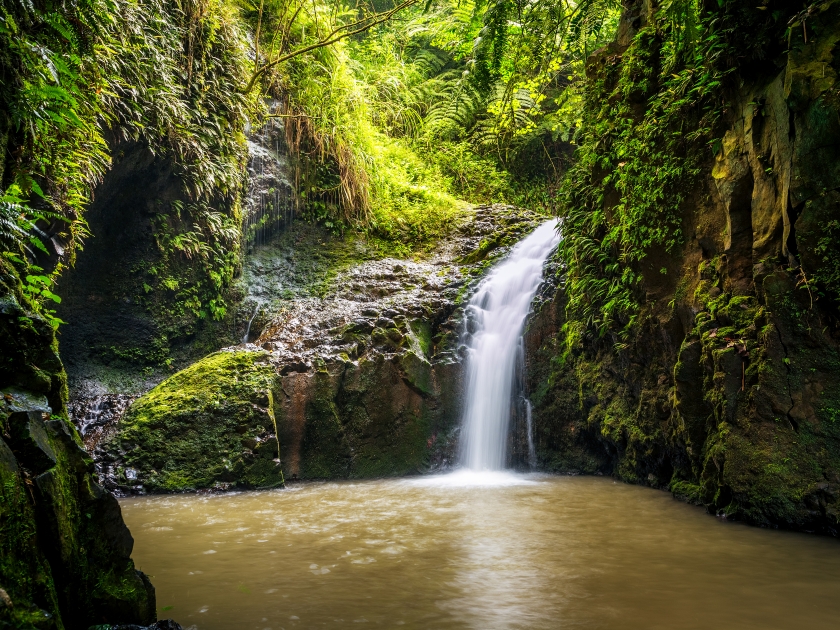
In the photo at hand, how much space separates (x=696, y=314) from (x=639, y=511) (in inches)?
69.9

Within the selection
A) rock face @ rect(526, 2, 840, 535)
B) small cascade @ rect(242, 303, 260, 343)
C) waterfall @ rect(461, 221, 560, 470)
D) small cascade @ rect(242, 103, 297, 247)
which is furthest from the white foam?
small cascade @ rect(242, 103, 297, 247)

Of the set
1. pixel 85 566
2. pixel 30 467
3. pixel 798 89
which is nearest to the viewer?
pixel 30 467

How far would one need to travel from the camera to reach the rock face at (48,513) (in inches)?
73.5

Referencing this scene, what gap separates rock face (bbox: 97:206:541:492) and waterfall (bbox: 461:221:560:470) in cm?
22

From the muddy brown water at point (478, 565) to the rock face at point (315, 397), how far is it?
83 centimetres

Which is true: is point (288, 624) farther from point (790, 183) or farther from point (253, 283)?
point (253, 283)

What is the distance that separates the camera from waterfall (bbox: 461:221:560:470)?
7238 mm

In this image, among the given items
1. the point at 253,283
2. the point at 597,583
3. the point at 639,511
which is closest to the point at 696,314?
the point at 639,511

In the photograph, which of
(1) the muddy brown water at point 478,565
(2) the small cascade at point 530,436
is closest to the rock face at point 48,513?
(1) the muddy brown water at point 478,565

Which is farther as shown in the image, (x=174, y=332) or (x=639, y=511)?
(x=174, y=332)

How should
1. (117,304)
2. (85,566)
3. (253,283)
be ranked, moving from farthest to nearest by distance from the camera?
(253,283)
(117,304)
(85,566)

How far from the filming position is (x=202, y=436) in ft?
20.7

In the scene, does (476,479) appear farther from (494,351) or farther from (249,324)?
(249,324)

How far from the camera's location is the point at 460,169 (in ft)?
42.7
